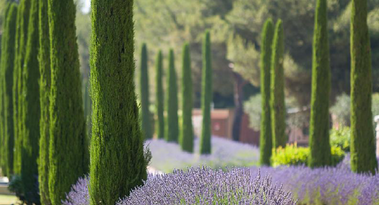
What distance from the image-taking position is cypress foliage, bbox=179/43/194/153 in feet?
82.8

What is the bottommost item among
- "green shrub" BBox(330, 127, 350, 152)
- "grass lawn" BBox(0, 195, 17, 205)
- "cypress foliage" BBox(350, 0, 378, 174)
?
"grass lawn" BBox(0, 195, 17, 205)

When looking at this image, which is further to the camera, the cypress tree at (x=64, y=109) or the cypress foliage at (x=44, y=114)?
the cypress foliage at (x=44, y=114)

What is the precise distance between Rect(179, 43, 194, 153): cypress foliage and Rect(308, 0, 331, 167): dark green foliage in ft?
39.3

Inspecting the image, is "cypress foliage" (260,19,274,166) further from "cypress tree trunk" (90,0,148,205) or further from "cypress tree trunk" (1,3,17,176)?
"cypress tree trunk" (90,0,148,205)

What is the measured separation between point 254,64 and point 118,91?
70.7 ft

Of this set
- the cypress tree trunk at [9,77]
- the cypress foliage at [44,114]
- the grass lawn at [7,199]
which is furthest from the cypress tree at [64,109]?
the cypress tree trunk at [9,77]

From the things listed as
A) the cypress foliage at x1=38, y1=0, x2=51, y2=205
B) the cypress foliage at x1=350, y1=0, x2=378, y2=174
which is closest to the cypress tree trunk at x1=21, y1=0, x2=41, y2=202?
the cypress foliage at x1=38, y1=0, x2=51, y2=205

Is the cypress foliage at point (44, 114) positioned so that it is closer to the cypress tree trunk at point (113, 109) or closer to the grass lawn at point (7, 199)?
the cypress tree trunk at point (113, 109)

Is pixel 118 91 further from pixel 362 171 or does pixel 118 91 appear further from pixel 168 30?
pixel 168 30

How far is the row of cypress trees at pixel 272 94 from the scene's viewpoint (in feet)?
56.1

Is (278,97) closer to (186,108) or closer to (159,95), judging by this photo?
(186,108)

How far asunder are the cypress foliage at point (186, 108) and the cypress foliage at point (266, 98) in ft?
24.5

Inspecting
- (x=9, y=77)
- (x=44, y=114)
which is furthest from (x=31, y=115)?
(x=9, y=77)

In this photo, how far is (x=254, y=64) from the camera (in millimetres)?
28938
